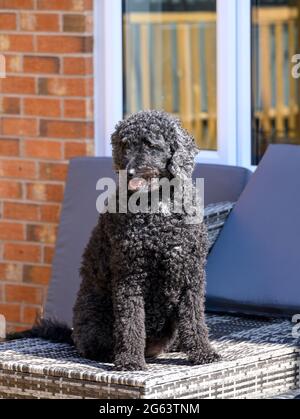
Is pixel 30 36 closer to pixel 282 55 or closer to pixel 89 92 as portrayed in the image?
pixel 89 92

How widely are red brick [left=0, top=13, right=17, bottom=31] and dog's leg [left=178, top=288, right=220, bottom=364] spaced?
216cm

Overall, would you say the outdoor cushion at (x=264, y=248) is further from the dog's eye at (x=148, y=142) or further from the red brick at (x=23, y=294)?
the red brick at (x=23, y=294)

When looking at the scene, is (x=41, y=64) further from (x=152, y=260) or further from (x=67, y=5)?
(x=152, y=260)

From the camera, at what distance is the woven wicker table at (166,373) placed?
336 centimetres

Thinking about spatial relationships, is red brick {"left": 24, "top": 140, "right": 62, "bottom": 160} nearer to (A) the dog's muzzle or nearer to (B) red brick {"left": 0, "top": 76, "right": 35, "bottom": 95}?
(B) red brick {"left": 0, "top": 76, "right": 35, "bottom": 95}

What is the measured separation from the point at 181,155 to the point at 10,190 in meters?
1.94

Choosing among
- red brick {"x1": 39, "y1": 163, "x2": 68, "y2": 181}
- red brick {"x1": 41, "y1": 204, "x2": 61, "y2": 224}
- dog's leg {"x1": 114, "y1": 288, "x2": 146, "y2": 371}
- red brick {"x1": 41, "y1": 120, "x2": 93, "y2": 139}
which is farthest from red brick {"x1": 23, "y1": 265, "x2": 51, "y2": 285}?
dog's leg {"x1": 114, "y1": 288, "x2": 146, "y2": 371}

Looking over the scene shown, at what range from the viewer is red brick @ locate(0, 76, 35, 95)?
5.10 metres

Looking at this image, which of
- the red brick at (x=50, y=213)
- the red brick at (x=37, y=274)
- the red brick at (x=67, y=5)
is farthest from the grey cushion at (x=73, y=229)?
the red brick at (x=67, y=5)
